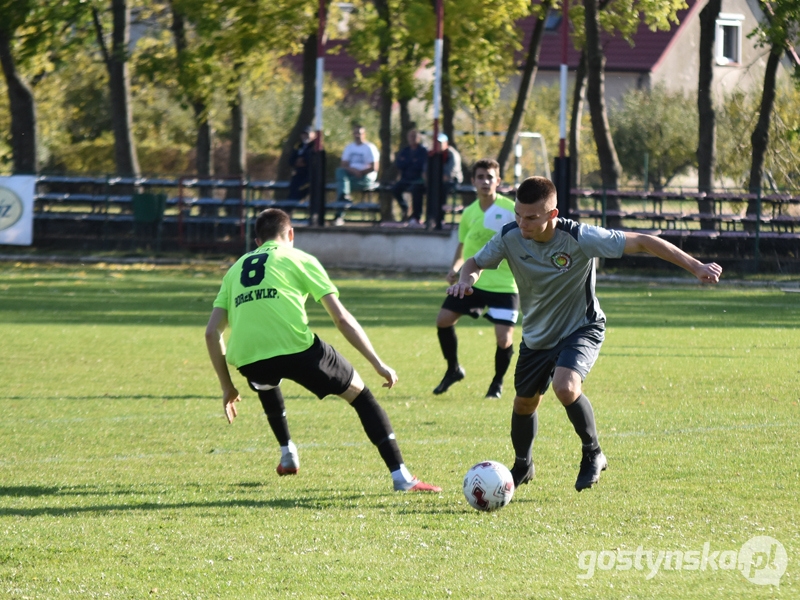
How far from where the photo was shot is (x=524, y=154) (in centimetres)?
4703

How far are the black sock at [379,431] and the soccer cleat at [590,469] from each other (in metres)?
0.99

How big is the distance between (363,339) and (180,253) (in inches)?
804

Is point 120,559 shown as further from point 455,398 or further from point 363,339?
point 455,398

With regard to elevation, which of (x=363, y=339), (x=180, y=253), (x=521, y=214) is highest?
(x=521, y=214)

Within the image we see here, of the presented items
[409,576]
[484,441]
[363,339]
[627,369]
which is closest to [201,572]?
[409,576]

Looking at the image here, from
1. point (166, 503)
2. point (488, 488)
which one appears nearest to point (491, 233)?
point (488, 488)

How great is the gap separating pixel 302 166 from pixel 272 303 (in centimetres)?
1902

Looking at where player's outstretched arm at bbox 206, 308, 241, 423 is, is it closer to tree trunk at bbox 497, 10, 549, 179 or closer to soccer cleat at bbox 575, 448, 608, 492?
soccer cleat at bbox 575, 448, 608, 492

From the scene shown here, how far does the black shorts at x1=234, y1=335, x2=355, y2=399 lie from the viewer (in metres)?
6.43

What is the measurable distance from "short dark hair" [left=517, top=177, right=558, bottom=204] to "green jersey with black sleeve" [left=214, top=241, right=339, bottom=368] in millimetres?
1125

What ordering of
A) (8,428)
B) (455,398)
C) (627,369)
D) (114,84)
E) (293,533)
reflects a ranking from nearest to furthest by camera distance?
1. (293,533)
2. (8,428)
3. (455,398)
4. (627,369)
5. (114,84)

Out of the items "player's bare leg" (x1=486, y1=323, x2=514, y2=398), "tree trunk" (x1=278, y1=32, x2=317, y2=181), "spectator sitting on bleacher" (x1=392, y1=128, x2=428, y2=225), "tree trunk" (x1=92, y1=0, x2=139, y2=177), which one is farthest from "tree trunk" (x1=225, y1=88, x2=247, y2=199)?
"player's bare leg" (x1=486, y1=323, x2=514, y2=398)

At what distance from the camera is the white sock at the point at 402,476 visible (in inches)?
256

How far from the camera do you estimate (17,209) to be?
26.0 metres
